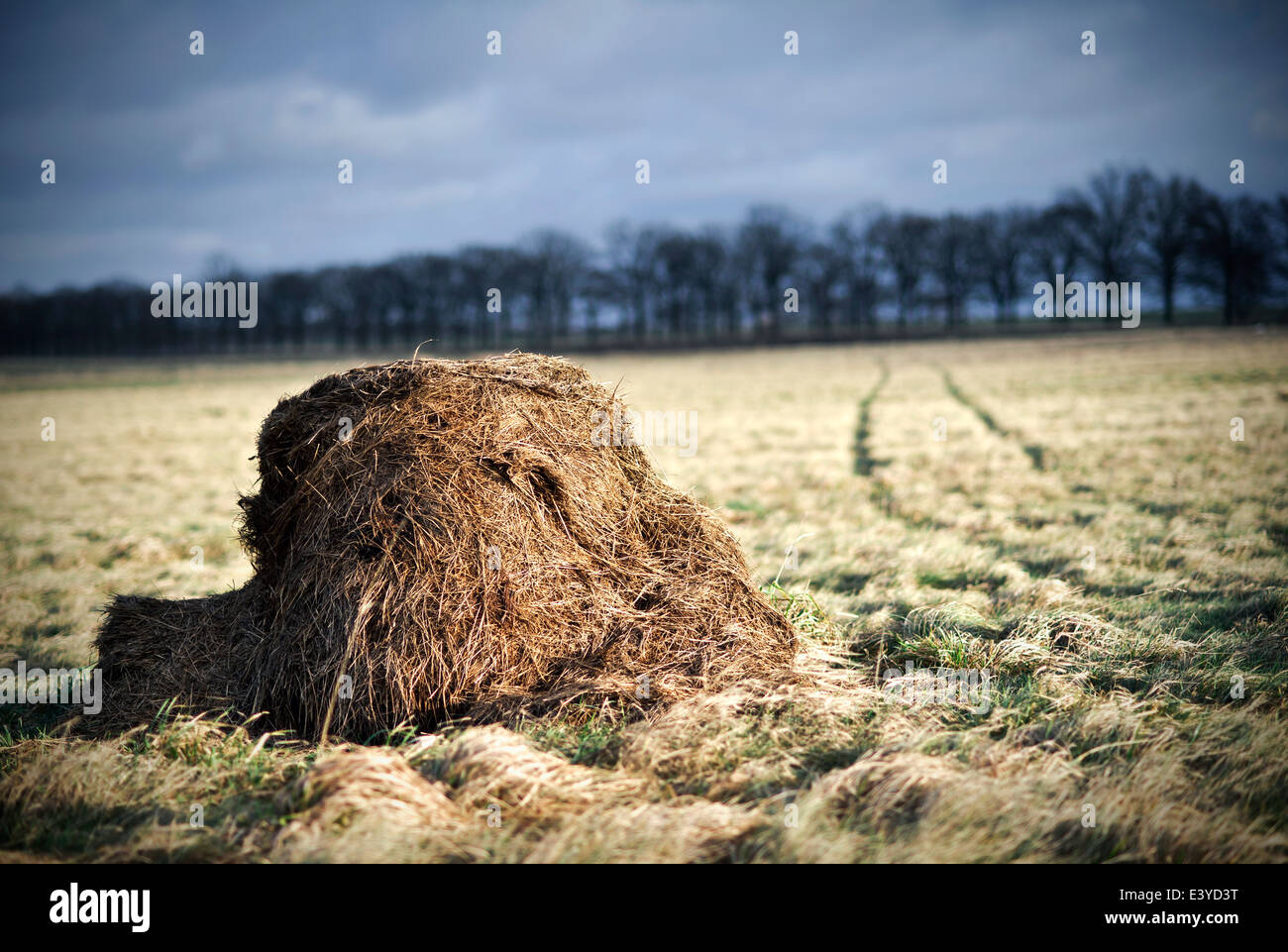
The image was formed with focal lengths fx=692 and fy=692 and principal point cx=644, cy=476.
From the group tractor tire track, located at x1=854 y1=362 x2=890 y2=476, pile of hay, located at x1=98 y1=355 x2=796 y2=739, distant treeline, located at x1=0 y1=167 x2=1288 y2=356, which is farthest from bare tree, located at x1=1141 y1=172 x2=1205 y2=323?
pile of hay, located at x1=98 y1=355 x2=796 y2=739

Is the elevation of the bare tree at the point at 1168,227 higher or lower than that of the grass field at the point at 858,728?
higher

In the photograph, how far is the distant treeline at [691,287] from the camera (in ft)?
246

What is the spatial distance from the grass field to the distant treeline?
229 feet

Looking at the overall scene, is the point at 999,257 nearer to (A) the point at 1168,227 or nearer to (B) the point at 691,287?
(A) the point at 1168,227

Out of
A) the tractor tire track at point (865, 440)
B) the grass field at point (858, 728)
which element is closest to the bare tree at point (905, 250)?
the tractor tire track at point (865, 440)

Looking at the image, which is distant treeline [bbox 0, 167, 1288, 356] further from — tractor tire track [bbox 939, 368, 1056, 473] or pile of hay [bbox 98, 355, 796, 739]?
pile of hay [bbox 98, 355, 796, 739]

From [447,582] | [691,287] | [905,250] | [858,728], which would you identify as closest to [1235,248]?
[905,250]

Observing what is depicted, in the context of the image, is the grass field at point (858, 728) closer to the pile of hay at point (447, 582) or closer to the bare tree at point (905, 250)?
the pile of hay at point (447, 582)

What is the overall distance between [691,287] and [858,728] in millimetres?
90549

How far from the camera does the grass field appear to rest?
3.43 meters

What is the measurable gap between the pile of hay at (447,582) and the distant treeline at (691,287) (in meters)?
75.4
